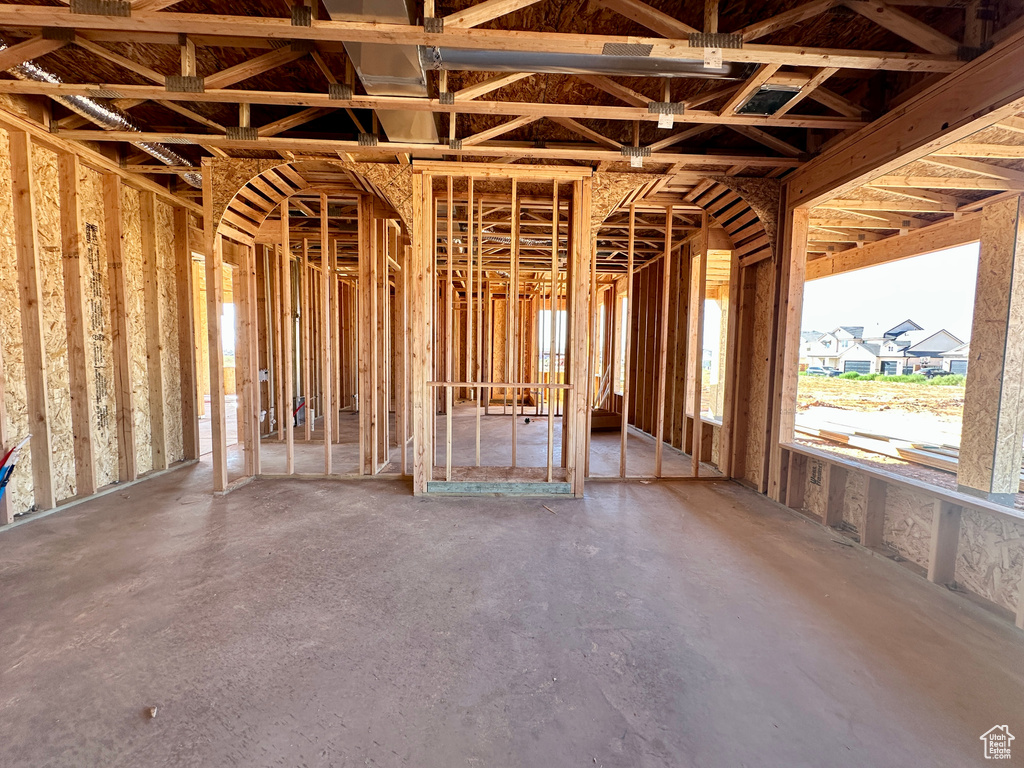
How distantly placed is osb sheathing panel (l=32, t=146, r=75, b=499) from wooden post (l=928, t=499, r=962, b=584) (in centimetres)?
746

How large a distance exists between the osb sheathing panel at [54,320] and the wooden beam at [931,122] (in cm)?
727

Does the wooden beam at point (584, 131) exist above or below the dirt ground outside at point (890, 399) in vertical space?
above

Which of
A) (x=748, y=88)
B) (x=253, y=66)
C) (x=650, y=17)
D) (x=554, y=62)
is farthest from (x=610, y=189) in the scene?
(x=253, y=66)

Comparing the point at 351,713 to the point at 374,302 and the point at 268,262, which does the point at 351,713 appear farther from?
the point at 268,262

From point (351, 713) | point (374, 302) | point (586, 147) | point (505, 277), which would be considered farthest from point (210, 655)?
point (505, 277)

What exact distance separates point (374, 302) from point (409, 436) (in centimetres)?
330

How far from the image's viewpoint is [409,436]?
7.57 metres

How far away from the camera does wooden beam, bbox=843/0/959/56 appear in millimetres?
2469

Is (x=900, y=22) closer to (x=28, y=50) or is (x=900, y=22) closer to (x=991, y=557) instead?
(x=991, y=557)

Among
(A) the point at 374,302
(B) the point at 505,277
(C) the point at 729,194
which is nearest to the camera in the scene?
(C) the point at 729,194

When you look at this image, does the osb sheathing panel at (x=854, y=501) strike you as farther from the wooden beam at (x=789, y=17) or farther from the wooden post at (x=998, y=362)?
the wooden beam at (x=789, y=17)

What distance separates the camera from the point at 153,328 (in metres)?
4.98

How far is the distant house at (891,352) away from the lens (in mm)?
22141

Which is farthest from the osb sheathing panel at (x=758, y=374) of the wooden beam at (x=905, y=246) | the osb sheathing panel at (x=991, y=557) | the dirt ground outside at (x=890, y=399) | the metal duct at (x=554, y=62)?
the dirt ground outside at (x=890, y=399)
